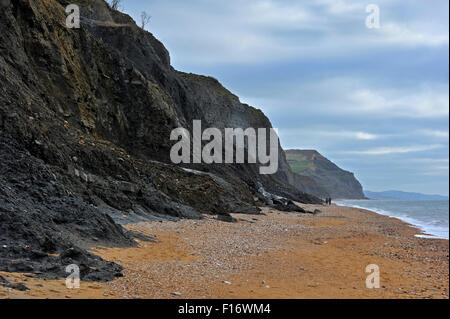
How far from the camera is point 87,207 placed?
11328 mm

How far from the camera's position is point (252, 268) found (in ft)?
31.7

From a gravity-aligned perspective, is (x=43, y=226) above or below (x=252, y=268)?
above

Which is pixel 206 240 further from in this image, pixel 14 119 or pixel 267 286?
pixel 14 119

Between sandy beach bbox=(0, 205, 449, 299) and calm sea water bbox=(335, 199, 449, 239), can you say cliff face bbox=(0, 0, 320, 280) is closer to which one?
sandy beach bbox=(0, 205, 449, 299)

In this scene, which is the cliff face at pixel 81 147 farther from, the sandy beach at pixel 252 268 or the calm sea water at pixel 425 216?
the calm sea water at pixel 425 216

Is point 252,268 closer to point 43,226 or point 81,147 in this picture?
point 43,226

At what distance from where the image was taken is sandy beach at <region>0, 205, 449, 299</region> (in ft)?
22.7

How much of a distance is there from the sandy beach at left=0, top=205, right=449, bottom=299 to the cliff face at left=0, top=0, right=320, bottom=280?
0.82 meters

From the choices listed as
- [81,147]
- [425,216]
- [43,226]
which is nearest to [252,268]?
[43,226]

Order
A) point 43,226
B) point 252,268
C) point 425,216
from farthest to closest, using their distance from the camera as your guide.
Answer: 1. point 425,216
2. point 252,268
3. point 43,226

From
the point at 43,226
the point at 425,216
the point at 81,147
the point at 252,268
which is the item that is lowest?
the point at 425,216

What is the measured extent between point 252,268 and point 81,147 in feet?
37.0

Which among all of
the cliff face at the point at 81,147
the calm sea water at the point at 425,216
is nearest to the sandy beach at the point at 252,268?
the cliff face at the point at 81,147
